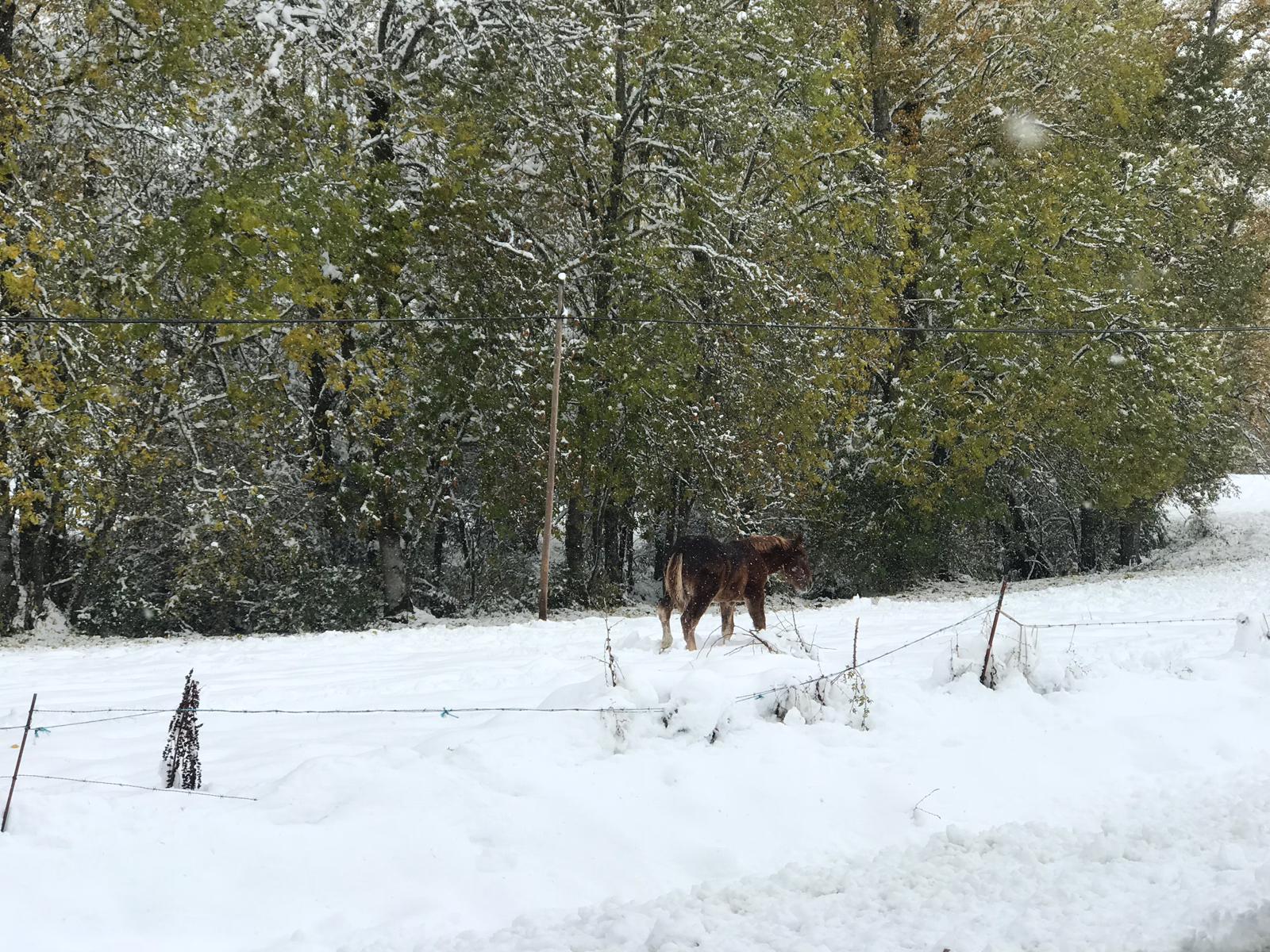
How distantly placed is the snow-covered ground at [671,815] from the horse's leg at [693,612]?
689 millimetres

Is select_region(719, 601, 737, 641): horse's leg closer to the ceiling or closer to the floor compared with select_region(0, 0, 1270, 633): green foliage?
closer to the floor

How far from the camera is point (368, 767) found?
5855 millimetres

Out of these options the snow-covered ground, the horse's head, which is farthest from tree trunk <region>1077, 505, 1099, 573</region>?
the horse's head

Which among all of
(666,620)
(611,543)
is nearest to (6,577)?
(611,543)

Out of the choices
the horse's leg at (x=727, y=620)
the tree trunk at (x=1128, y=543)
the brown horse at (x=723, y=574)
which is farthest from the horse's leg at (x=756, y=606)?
the tree trunk at (x=1128, y=543)

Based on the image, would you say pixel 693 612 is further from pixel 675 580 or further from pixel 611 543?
pixel 611 543

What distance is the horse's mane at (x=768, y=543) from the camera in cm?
1038

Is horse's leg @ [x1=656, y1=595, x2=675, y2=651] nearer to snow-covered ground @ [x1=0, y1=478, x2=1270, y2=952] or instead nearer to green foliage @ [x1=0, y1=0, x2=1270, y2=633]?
snow-covered ground @ [x1=0, y1=478, x2=1270, y2=952]

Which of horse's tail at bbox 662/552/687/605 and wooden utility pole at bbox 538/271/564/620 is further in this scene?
wooden utility pole at bbox 538/271/564/620

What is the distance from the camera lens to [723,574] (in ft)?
32.9

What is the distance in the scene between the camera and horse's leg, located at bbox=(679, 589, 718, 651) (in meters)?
9.96

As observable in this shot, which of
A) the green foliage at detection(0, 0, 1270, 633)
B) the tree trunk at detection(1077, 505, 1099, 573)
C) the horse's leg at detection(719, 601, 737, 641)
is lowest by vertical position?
the horse's leg at detection(719, 601, 737, 641)

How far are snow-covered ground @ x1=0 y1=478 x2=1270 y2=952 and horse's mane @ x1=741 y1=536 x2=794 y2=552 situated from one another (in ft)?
4.47

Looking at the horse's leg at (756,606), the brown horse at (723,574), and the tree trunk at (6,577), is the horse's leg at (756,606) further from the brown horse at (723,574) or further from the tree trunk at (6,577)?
the tree trunk at (6,577)
